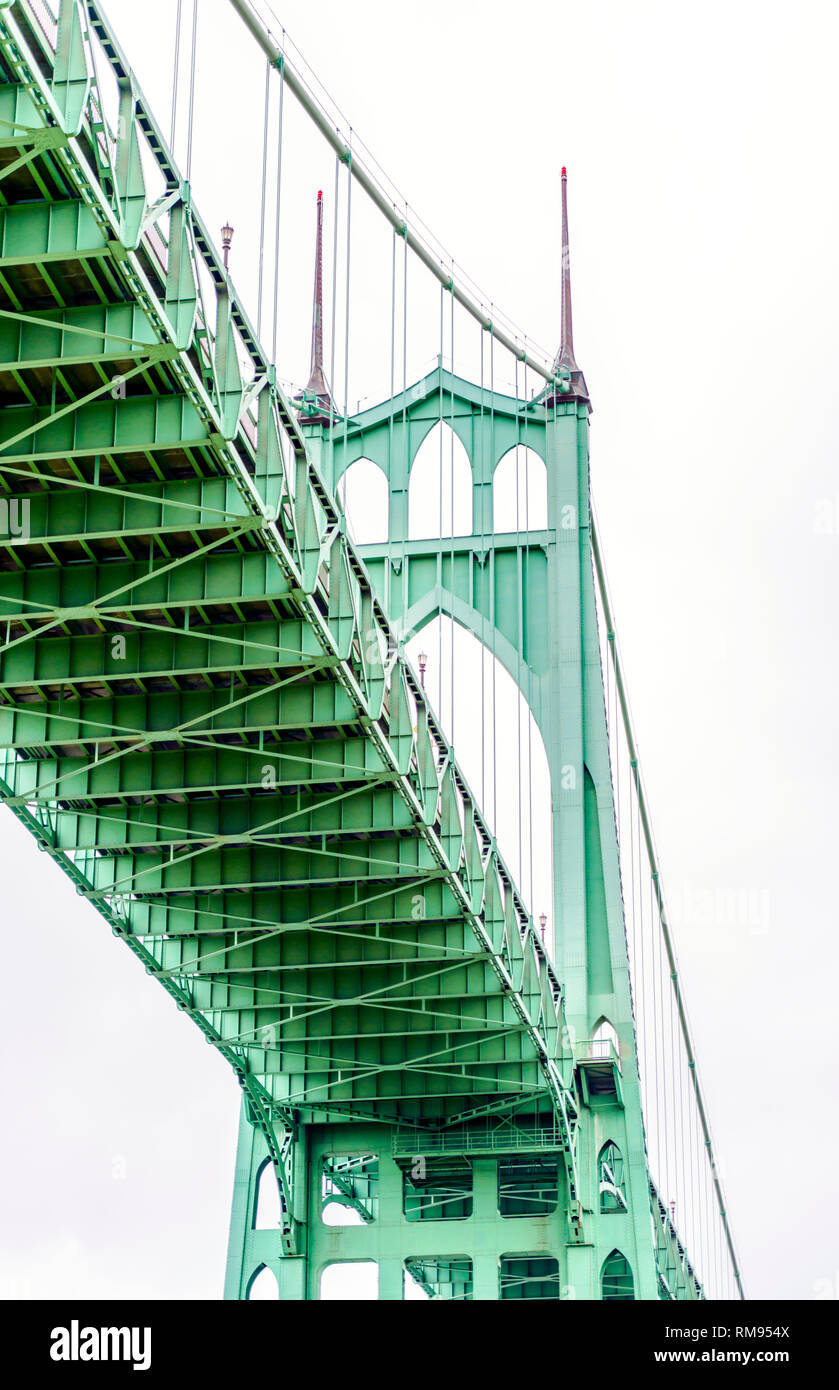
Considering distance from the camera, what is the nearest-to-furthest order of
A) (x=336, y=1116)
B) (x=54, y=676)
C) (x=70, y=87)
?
(x=70, y=87) → (x=54, y=676) → (x=336, y=1116)

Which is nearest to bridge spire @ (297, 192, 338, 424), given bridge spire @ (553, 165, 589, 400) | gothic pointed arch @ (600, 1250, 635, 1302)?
bridge spire @ (553, 165, 589, 400)

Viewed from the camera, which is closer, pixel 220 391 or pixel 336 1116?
pixel 220 391

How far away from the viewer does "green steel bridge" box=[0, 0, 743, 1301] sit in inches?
1087

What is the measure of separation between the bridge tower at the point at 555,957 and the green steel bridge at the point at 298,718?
0.30 feet

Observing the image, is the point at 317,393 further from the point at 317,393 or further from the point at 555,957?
the point at 555,957

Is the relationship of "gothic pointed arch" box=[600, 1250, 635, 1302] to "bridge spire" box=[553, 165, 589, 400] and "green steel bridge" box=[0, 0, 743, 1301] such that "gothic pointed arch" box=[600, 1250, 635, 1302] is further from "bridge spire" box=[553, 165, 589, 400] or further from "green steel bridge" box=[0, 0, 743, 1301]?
"bridge spire" box=[553, 165, 589, 400]

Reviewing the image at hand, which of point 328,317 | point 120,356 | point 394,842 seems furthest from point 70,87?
point 328,317

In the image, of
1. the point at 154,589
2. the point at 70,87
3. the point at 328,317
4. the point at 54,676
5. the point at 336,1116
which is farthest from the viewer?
the point at 328,317

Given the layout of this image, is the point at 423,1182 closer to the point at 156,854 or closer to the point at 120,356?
the point at 156,854

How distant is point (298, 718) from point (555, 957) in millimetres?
18139

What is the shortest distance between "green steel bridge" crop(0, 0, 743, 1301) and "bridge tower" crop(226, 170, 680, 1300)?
0.09 metres

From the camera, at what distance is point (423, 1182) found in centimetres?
5612
